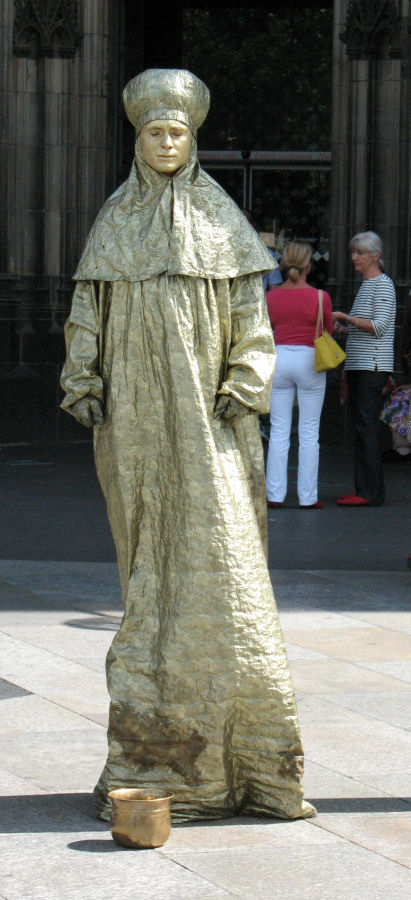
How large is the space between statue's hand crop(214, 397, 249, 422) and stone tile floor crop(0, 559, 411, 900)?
1.12m

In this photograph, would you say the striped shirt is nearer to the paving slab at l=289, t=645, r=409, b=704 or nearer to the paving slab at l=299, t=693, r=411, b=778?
the paving slab at l=289, t=645, r=409, b=704

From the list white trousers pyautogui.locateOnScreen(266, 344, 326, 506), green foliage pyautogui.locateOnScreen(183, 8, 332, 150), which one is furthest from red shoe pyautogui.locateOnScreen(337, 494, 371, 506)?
green foliage pyautogui.locateOnScreen(183, 8, 332, 150)

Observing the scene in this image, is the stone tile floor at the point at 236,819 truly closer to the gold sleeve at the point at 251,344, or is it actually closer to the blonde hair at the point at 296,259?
the gold sleeve at the point at 251,344

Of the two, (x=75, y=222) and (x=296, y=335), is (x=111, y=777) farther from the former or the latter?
(x=75, y=222)

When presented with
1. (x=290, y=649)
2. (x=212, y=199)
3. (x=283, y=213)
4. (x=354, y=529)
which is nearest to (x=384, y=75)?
(x=283, y=213)

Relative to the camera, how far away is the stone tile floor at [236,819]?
149 inches

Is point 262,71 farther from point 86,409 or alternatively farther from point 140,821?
point 140,821

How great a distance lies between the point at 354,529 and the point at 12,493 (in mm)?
2677

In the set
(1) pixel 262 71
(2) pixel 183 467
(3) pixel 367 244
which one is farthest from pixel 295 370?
(1) pixel 262 71

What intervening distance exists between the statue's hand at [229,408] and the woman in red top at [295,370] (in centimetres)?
595

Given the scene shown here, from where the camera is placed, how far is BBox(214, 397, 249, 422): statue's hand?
172 inches

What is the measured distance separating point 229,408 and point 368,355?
6.37m

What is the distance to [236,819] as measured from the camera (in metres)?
4.29

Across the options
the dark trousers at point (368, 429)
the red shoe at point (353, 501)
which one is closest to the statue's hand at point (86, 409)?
the dark trousers at point (368, 429)
